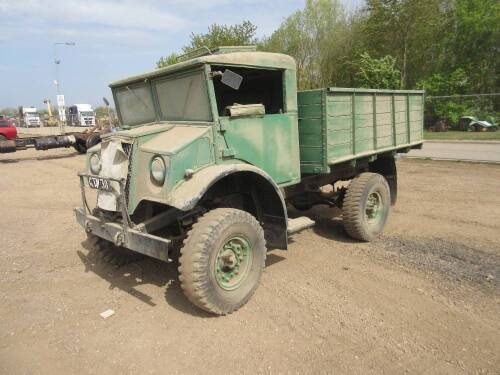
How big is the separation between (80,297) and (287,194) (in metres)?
2.54

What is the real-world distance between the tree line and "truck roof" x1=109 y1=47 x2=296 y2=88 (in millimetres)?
20917

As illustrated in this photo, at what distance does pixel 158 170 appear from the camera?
3400 millimetres

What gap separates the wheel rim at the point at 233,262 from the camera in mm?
3529

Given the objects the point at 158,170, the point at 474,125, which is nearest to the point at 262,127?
the point at 158,170

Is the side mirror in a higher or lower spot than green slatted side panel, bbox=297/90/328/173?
higher

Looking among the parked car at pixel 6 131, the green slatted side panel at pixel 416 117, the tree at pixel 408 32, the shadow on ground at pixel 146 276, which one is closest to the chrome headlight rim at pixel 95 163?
the shadow on ground at pixel 146 276

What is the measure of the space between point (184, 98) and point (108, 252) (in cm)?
194

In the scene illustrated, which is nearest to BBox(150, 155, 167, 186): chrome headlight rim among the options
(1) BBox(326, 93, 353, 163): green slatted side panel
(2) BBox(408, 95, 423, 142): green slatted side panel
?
(1) BBox(326, 93, 353, 163): green slatted side panel

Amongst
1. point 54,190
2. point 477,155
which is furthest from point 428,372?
point 477,155

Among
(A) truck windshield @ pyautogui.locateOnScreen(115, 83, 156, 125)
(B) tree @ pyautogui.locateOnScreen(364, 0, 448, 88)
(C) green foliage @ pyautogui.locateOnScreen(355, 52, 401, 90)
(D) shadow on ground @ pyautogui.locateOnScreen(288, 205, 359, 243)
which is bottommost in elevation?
(D) shadow on ground @ pyautogui.locateOnScreen(288, 205, 359, 243)

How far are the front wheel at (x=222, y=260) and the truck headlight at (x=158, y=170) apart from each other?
0.48 meters

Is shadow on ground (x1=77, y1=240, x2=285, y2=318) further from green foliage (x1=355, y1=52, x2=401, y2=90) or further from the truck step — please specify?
green foliage (x1=355, y1=52, x2=401, y2=90)

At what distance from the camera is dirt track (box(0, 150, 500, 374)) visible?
9.64 ft

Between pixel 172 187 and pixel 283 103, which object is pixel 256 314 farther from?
pixel 283 103
